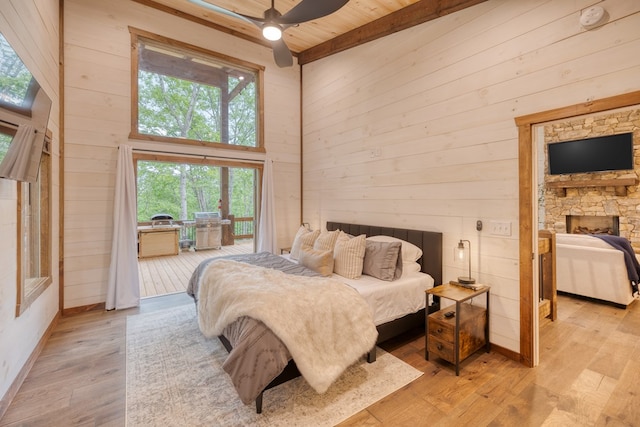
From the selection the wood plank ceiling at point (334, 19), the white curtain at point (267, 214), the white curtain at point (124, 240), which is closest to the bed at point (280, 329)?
the white curtain at point (124, 240)

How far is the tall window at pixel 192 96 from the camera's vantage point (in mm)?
4035

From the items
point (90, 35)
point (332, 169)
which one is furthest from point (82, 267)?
point (332, 169)

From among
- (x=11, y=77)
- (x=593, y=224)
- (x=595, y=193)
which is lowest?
(x=593, y=224)

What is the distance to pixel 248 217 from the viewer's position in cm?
785

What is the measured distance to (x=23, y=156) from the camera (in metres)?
1.87

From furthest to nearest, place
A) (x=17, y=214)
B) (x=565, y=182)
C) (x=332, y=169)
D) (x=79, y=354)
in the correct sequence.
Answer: (x=565, y=182) < (x=332, y=169) < (x=79, y=354) < (x=17, y=214)

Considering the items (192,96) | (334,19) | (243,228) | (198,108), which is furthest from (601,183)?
(243,228)

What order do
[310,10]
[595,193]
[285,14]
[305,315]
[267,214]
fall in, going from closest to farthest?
[305,315], [310,10], [285,14], [267,214], [595,193]

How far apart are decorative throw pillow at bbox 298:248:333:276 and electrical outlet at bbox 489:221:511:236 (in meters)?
1.59

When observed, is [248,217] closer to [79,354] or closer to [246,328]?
[79,354]

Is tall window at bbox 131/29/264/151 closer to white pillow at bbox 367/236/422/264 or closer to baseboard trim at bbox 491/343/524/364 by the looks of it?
white pillow at bbox 367/236/422/264

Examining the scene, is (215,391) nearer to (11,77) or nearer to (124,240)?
(11,77)

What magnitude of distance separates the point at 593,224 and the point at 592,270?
2941mm

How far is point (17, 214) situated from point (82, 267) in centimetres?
166
